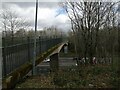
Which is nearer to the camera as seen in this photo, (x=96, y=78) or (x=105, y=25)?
(x=96, y=78)

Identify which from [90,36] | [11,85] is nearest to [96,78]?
[11,85]

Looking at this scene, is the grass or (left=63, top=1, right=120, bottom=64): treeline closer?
the grass

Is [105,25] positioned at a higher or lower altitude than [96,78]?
higher

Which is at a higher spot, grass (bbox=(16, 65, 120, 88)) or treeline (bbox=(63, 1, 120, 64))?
treeline (bbox=(63, 1, 120, 64))

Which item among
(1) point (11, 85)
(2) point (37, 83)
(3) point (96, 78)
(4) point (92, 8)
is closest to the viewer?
(1) point (11, 85)

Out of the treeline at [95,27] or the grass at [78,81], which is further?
the treeline at [95,27]

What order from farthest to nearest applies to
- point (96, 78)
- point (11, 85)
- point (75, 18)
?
point (75, 18), point (96, 78), point (11, 85)

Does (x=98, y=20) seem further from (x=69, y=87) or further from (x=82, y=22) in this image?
(x=69, y=87)

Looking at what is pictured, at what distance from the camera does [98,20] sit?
15.2 metres

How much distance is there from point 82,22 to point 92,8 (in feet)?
3.95

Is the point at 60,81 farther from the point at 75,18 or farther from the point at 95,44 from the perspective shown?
the point at 75,18

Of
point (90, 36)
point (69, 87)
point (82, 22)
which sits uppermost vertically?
point (82, 22)

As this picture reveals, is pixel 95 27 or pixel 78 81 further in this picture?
pixel 95 27

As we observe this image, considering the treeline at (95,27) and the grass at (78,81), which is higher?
the treeline at (95,27)
